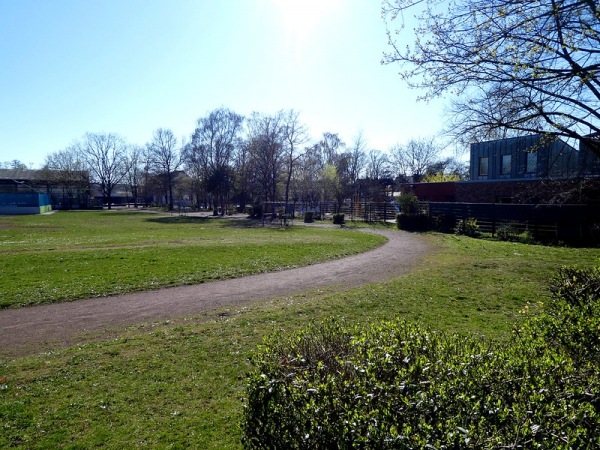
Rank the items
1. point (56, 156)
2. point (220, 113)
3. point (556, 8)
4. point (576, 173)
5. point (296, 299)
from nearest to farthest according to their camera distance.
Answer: point (556, 8) → point (296, 299) → point (576, 173) → point (220, 113) → point (56, 156)

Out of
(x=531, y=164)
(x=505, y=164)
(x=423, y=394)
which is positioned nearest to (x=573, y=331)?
(x=423, y=394)

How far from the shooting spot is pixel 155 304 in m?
9.07

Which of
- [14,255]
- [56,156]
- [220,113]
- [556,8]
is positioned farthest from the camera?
[56,156]

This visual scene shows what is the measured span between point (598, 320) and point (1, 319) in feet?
32.9

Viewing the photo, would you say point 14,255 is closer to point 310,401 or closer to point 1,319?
point 1,319

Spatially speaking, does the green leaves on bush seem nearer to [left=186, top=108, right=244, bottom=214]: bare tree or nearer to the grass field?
the grass field

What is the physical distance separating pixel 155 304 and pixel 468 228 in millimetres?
21259

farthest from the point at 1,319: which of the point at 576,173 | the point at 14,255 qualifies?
the point at 576,173

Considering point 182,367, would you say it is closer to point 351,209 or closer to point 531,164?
point 531,164

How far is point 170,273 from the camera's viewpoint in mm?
12539

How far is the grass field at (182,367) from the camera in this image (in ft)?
12.1

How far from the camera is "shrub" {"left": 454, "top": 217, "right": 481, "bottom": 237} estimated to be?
24531 millimetres

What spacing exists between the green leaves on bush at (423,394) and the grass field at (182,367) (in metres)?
0.72

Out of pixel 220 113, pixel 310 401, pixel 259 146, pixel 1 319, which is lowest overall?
pixel 1 319
